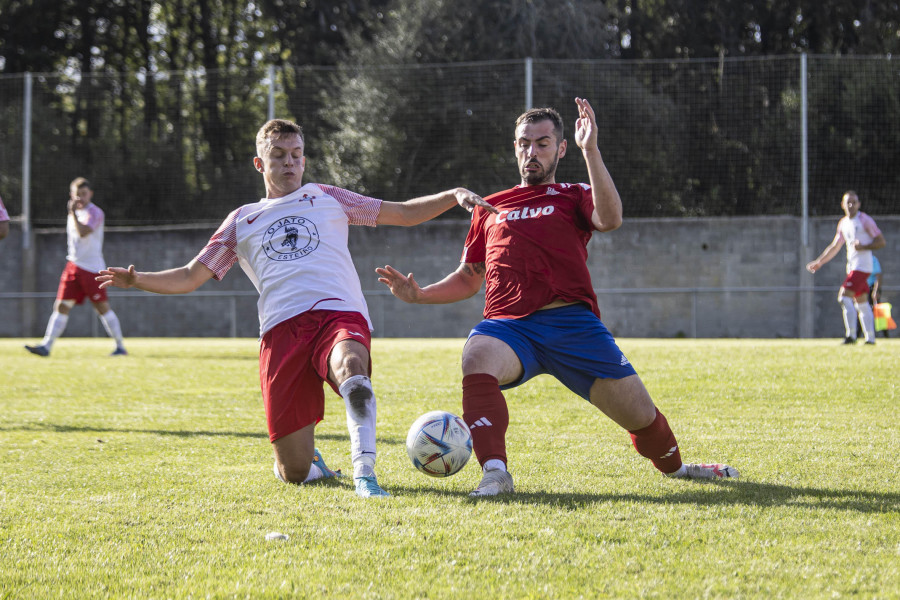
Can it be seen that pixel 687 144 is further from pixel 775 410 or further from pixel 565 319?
pixel 565 319

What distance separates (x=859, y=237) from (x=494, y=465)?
12.3 metres

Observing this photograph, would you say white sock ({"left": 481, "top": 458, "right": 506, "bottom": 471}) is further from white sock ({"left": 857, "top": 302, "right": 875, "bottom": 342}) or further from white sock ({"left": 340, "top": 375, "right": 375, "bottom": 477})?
white sock ({"left": 857, "top": 302, "right": 875, "bottom": 342})

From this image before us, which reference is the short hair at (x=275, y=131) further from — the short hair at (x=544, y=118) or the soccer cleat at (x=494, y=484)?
the soccer cleat at (x=494, y=484)

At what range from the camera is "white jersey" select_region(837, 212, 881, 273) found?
590 inches

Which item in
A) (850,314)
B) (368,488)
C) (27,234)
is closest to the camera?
(368,488)

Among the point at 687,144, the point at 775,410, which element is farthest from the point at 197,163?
the point at 775,410

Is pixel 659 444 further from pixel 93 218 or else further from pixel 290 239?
pixel 93 218

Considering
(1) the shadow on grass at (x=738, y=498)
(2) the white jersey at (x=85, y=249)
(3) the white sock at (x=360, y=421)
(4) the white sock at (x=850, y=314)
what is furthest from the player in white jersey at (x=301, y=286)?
(4) the white sock at (x=850, y=314)

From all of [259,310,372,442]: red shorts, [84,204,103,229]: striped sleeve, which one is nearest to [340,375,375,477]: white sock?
[259,310,372,442]: red shorts

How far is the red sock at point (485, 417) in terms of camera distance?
14.7 feet

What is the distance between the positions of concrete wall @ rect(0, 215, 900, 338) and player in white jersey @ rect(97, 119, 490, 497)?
15753mm

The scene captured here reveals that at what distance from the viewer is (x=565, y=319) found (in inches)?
187

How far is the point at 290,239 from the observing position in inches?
A: 200

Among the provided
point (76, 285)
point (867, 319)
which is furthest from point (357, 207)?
point (867, 319)
